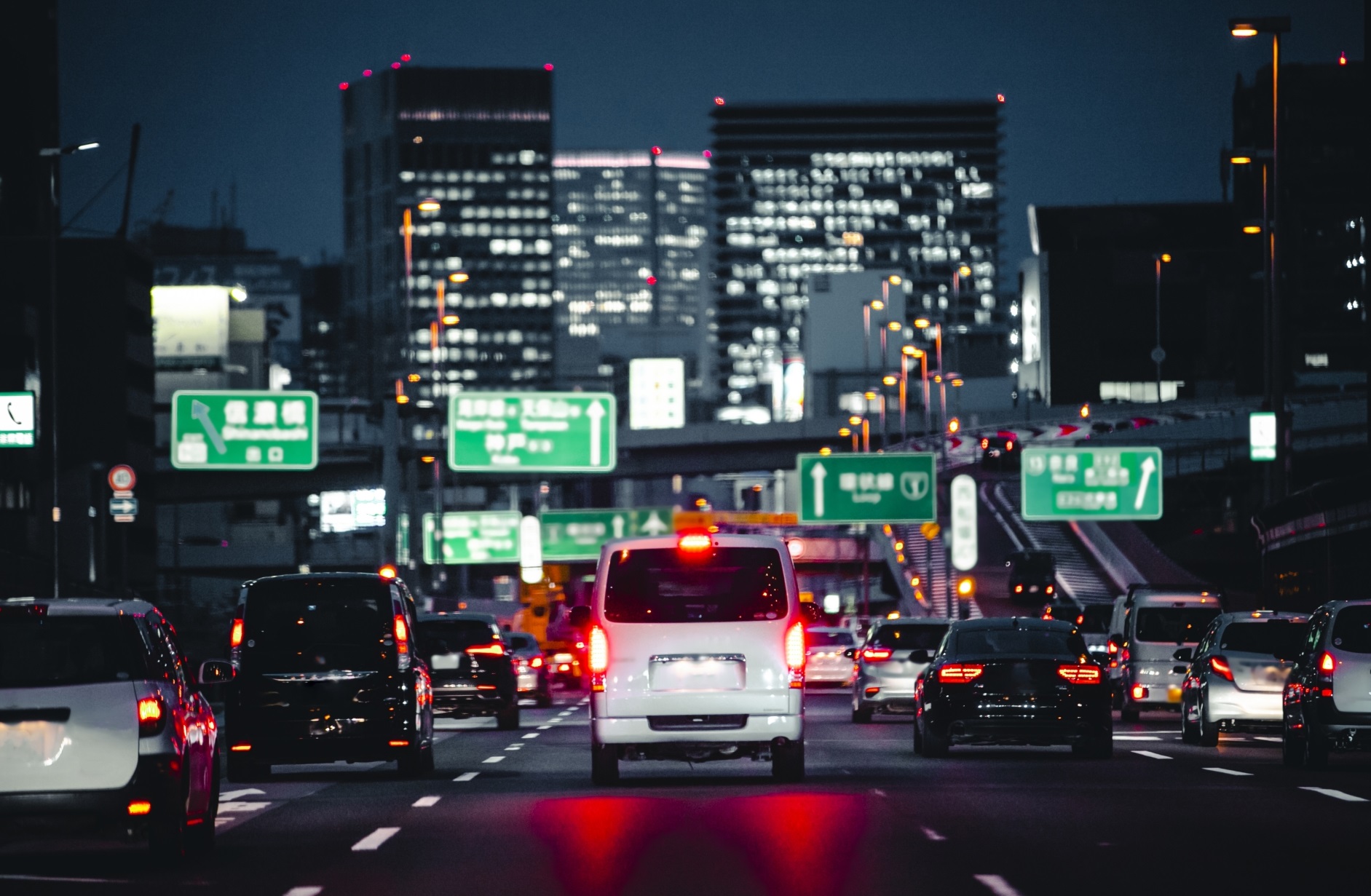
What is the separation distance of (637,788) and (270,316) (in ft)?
504

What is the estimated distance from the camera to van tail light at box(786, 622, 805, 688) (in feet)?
63.1

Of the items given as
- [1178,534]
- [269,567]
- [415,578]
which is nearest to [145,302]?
[269,567]

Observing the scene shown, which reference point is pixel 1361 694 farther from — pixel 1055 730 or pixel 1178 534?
pixel 1178 534

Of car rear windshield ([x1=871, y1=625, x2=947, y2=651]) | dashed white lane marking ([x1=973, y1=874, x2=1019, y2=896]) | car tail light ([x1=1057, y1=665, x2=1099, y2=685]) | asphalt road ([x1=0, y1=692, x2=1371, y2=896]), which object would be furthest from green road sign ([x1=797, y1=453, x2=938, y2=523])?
dashed white lane marking ([x1=973, y1=874, x2=1019, y2=896])

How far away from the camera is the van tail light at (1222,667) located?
25.2 m

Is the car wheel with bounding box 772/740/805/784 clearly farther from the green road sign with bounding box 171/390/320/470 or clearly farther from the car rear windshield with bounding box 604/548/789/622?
the green road sign with bounding box 171/390/320/470

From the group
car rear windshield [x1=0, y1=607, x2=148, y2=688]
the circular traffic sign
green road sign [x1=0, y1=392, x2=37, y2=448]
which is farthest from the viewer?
green road sign [x1=0, y1=392, x2=37, y2=448]

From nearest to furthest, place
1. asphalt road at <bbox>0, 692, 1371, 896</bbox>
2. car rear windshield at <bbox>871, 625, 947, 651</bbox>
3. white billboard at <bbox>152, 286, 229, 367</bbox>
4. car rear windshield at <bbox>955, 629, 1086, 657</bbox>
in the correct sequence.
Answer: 1. asphalt road at <bbox>0, 692, 1371, 896</bbox>
2. car rear windshield at <bbox>955, 629, 1086, 657</bbox>
3. car rear windshield at <bbox>871, 625, 947, 651</bbox>
4. white billboard at <bbox>152, 286, 229, 367</bbox>

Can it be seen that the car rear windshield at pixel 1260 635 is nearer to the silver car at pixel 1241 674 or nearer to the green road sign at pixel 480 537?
the silver car at pixel 1241 674

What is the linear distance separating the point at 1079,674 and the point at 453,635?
35.5 ft

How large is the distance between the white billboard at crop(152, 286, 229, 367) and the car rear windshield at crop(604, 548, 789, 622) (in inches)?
5021

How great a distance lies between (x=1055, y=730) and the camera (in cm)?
2255

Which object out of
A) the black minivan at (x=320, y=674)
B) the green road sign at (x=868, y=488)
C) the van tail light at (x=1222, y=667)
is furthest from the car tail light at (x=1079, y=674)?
the green road sign at (x=868, y=488)

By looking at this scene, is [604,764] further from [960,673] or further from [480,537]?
[480,537]
